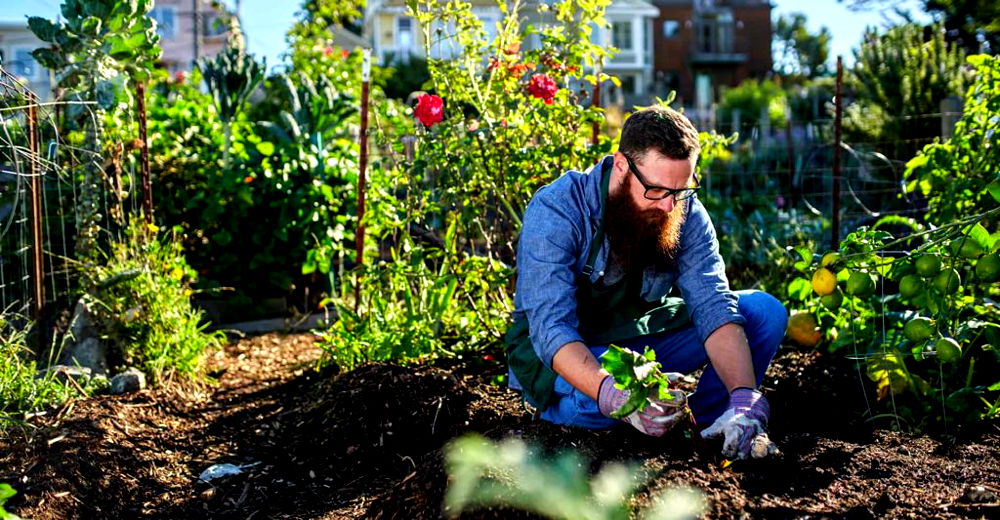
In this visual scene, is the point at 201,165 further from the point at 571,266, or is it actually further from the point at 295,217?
the point at 571,266

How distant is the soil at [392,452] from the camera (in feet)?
7.16

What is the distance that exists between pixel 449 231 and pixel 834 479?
2101 millimetres

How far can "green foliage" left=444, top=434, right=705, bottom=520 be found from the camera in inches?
76.9

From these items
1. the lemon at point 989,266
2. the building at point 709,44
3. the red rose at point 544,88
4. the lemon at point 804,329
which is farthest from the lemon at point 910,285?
the building at point 709,44

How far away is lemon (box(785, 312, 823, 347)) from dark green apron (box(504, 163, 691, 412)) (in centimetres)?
83

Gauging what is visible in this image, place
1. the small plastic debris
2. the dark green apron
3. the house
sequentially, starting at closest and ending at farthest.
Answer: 1. the dark green apron
2. the small plastic debris
3. the house

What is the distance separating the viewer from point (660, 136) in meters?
2.50

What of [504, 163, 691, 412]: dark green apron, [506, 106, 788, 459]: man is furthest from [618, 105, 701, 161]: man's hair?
[504, 163, 691, 412]: dark green apron

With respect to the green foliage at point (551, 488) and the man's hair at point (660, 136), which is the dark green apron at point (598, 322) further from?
Result: the green foliage at point (551, 488)

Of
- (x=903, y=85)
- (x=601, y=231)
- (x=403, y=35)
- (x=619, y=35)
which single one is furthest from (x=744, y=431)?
(x=619, y=35)

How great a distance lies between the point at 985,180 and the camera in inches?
134

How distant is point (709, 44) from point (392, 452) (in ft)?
130

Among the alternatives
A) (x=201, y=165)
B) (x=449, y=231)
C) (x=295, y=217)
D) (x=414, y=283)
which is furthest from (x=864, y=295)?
(x=201, y=165)

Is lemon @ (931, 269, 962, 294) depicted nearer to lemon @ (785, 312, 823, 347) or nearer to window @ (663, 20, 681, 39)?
lemon @ (785, 312, 823, 347)
